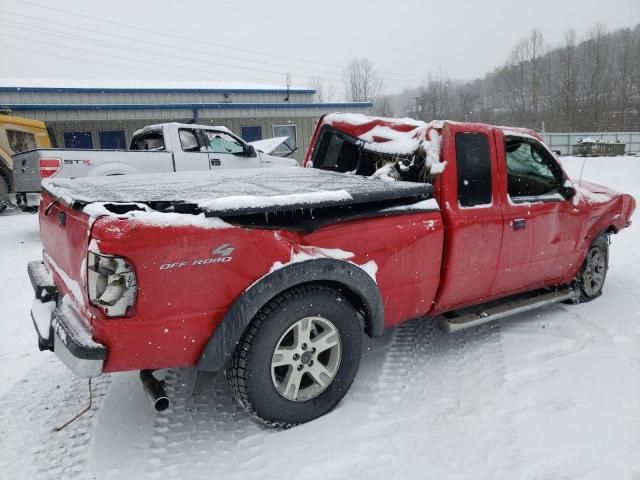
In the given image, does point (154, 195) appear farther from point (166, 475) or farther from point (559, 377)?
point (559, 377)

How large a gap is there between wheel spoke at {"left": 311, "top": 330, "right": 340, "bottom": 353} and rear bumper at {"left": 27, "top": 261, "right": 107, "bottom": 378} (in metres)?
1.15

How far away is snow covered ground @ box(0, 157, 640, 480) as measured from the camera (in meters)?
2.35

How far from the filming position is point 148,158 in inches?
344

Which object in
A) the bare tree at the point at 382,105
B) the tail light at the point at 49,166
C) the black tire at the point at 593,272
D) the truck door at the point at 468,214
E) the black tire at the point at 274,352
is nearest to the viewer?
the black tire at the point at 274,352

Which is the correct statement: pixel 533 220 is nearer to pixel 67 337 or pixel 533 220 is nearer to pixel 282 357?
pixel 282 357

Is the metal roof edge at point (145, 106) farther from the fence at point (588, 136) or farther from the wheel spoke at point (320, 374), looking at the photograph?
the fence at point (588, 136)

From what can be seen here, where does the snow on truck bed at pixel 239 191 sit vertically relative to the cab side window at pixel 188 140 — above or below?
below

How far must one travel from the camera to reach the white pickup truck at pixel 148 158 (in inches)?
324

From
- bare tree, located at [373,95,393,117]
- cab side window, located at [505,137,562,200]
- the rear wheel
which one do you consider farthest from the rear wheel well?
bare tree, located at [373,95,393,117]

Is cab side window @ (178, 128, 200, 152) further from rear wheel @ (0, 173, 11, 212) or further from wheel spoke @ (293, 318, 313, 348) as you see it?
wheel spoke @ (293, 318, 313, 348)

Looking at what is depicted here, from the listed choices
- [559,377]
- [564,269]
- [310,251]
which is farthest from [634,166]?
[310,251]

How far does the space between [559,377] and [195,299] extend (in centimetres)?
255

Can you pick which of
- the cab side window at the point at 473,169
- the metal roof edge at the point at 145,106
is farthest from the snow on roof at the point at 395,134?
the metal roof edge at the point at 145,106

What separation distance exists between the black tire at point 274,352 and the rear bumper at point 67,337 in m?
0.72
